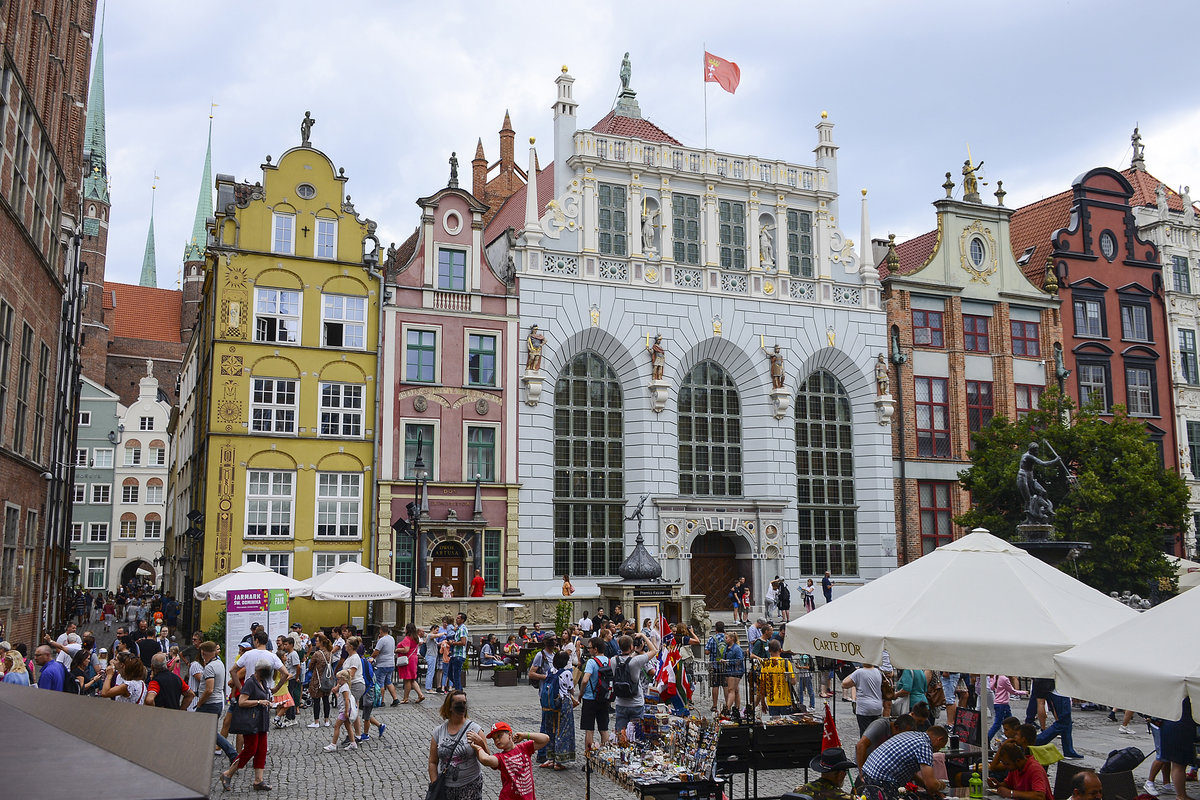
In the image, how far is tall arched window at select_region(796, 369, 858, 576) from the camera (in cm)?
4119

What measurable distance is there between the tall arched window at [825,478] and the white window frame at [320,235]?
18674 millimetres

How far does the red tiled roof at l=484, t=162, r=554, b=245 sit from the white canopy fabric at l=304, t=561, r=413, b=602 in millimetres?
19545

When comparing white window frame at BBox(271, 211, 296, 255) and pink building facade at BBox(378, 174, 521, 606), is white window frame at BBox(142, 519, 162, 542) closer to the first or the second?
pink building facade at BBox(378, 174, 521, 606)

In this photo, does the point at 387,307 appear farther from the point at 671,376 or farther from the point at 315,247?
the point at 671,376

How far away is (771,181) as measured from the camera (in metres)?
41.7

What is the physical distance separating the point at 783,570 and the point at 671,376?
8.47 meters

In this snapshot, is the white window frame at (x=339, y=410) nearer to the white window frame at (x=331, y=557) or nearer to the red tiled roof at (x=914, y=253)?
the white window frame at (x=331, y=557)

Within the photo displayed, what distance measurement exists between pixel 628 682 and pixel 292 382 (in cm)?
2211

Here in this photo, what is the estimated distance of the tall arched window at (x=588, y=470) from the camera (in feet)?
124

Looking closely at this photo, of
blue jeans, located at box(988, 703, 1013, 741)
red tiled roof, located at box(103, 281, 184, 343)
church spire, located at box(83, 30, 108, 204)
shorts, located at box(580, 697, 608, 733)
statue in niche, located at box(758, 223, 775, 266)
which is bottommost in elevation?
blue jeans, located at box(988, 703, 1013, 741)

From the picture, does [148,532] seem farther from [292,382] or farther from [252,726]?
[252,726]

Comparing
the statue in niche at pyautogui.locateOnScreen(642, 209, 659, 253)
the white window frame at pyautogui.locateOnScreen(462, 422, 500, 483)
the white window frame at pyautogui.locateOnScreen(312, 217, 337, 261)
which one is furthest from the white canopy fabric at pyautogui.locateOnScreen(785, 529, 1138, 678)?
the statue in niche at pyautogui.locateOnScreen(642, 209, 659, 253)

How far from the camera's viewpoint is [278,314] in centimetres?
3375

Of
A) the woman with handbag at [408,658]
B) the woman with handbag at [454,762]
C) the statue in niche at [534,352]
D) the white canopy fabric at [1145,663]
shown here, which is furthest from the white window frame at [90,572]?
the white canopy fabric at [1145,663]
